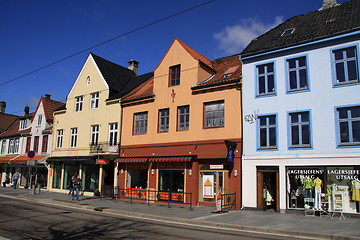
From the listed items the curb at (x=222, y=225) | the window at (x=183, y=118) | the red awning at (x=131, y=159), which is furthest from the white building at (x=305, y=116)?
the red awning at (x=131, y=159)

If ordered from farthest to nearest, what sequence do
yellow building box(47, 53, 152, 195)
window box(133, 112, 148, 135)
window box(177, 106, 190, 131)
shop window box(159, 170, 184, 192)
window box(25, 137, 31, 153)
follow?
window box(25, 137, 31, 153), yellow building box(47, 53, 152, 195), window box(133, 112, 148, 135), window box(177, 106, 190, 131), shop window box(159, 170, 184, 192)

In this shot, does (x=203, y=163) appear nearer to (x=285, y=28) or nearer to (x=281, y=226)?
(x=281, y=226)

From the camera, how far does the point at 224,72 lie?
2281 centimetres

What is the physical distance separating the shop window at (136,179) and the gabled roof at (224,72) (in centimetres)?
776

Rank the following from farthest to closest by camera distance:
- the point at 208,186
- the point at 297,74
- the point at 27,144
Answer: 1. the point at 27,144
2. the point at 208,186
3. the point at 297,74

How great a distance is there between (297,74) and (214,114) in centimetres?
576

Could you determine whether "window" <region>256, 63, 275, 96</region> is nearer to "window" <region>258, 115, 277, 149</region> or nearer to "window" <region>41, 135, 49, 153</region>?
"window" <region>258, 115, 277, 149</region>

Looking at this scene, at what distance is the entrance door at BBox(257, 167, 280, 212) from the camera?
17.5m

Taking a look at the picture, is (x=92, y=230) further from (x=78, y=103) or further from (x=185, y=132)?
(x=78, y=103)

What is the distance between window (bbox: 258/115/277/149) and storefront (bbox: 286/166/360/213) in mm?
1733

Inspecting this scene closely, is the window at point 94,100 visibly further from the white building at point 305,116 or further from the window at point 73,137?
the white building at point 305,116

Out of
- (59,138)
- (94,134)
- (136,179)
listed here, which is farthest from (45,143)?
(136,179)

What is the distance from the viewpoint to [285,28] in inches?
810

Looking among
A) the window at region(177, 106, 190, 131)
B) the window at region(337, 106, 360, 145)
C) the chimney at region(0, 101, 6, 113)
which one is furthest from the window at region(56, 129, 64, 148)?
the chimney at region(0, 101, 6, 113)
